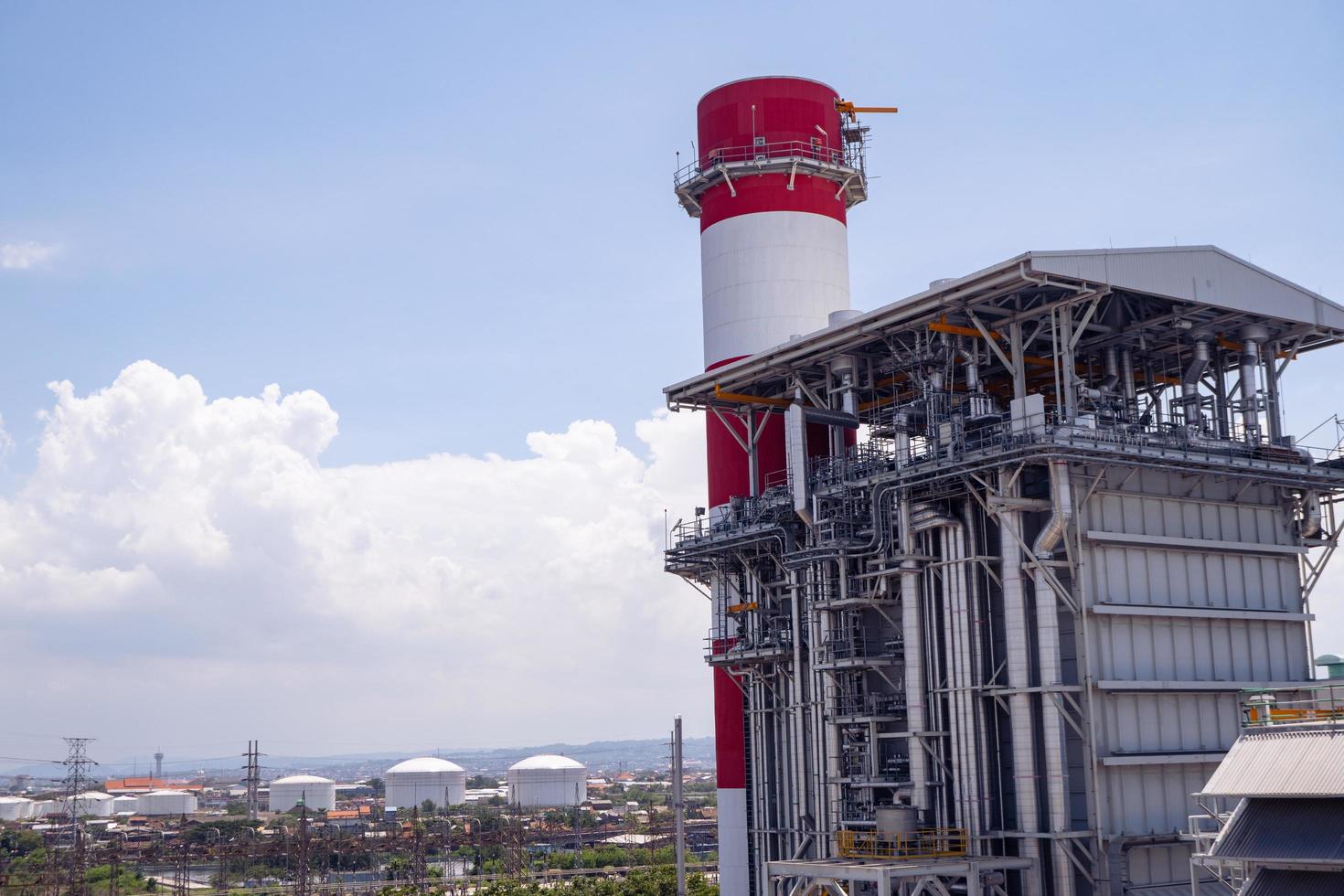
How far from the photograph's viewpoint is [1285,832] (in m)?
33.2

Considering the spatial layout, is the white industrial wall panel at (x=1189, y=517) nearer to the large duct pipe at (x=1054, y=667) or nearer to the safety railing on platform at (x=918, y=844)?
the large duct pipe at (x=1054, y=667)

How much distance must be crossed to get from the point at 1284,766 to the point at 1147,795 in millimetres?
10752

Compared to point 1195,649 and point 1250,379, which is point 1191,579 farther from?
point 1250,379

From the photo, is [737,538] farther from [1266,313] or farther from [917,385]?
[1266,313]

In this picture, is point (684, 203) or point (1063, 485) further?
point (684, 203)

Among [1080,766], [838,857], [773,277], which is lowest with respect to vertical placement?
[838,857]

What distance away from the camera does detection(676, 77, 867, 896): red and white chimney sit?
65.5 m

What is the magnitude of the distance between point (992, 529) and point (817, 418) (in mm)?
9531

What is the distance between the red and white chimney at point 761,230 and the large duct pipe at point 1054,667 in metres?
21.2

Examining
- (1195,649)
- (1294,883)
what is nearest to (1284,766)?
(1294,883)

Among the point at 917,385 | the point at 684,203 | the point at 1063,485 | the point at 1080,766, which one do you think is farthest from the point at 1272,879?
the point at 684,203

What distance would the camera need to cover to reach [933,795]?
4631 centimetres

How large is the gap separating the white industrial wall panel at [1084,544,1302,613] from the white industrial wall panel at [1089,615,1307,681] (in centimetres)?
66

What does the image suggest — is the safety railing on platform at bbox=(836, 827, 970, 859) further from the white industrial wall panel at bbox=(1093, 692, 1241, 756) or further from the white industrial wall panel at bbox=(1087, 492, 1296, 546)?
the white industrial wall panel at bbox=(1087, 492, 1296, 546)
